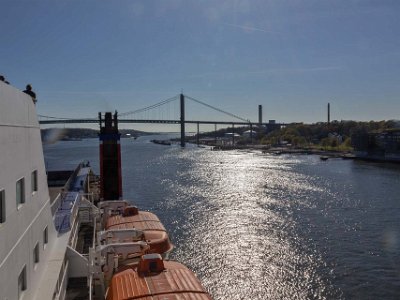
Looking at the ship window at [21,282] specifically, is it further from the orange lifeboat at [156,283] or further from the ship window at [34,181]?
the orange lifeboat at [156,283]

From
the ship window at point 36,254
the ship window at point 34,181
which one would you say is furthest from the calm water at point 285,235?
the ship window at point 34,181

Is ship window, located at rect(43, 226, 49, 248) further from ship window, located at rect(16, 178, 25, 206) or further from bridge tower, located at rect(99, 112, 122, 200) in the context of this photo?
Result: bridge tower, located at rect(99, 112, 122, 200)

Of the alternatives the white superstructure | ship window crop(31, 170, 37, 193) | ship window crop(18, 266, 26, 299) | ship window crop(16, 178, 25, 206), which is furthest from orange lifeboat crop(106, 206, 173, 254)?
ship window crop(16, 178, 25, 206)

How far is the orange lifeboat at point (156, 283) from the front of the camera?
7.01 metres

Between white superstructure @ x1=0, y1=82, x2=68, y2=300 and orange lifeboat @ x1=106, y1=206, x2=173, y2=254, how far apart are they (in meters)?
3.37

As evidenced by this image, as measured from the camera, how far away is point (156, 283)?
7.49m

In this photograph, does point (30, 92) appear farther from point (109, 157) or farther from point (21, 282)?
point (109, 157)

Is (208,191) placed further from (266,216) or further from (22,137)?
(22,137)

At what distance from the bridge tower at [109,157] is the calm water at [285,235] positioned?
4106 mm

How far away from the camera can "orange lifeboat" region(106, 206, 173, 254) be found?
11.0 m

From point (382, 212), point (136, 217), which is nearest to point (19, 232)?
point (136, 217)

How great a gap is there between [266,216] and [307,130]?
387 ft

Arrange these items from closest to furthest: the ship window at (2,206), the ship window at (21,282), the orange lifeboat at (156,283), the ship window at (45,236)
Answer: the ship window at (2,206) < the ship window at (21,282) < the orange lifeboat at (156,283) < the ship window at (45,236)

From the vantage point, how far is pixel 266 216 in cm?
2617
